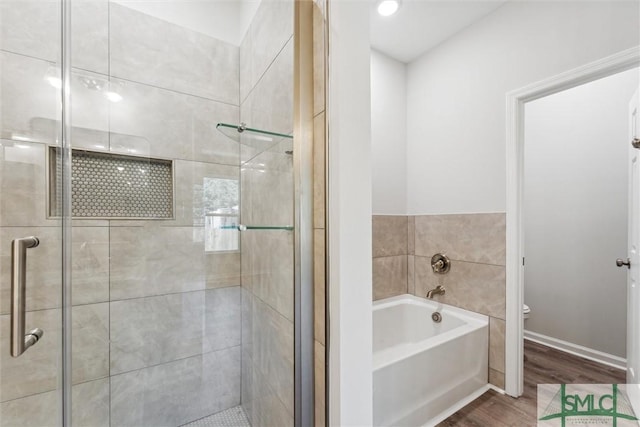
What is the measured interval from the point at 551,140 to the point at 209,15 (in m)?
Result: 3.16

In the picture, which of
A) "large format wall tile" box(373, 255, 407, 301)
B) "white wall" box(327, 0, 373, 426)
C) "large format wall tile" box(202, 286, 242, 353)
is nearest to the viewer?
"white wall" box(327, 0, 373, 426)

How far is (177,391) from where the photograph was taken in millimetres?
1524

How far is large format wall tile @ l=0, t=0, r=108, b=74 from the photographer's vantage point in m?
1.09

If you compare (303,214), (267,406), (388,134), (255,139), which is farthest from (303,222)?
(388,134)

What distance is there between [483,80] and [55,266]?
281cm

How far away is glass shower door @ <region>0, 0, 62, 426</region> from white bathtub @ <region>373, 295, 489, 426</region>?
1429 millimetres

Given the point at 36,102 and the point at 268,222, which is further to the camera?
the point at 268,222

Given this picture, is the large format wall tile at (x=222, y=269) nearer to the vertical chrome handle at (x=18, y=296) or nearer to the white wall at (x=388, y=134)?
the vertical chrome handle at (x=18, y=296)

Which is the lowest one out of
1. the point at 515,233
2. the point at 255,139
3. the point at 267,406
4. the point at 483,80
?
the point at 267,406

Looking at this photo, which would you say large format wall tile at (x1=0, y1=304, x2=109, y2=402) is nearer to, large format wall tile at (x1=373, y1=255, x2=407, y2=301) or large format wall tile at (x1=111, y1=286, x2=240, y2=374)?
large format wall tile at (x1=111, y1=286, x2=240, y2=374)

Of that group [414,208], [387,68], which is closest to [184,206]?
[414,208]

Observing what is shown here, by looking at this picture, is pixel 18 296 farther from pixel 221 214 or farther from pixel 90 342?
pixel 221 214

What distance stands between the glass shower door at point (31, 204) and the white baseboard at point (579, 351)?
368cm

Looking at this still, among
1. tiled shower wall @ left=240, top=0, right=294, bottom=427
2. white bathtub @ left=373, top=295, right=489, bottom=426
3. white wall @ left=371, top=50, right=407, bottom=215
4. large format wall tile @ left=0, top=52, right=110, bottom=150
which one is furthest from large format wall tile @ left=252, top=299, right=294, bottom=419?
white wall @ left=371, top=50, right=407, bottom=215
